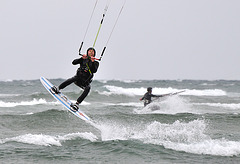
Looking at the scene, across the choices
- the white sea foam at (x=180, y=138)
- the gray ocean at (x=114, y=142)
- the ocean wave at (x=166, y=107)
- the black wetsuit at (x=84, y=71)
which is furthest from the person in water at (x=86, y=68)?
the ocean wave at (x=166, y=107)

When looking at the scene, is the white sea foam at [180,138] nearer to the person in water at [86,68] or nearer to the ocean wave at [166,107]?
the person in water at [86,68]

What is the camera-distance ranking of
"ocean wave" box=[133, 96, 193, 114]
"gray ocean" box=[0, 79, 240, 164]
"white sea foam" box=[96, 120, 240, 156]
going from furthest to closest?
"ocean wave" box=[133, 96, 193, 114], "white sea foam" box=[96, 120, 240, 156], "gray ocean" box=[0, 79, 240, 164]

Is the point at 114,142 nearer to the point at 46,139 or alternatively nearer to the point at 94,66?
the point at 46,139

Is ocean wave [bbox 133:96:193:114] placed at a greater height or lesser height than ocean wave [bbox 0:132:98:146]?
greater

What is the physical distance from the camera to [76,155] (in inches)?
363

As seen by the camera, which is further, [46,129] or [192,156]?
[46,129]

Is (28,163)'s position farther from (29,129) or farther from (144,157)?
(29,129)

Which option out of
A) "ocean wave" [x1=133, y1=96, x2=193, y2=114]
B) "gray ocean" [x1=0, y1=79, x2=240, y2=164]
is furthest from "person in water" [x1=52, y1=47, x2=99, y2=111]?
"ocean wave" [x1=133, y1=96, x2=193, y2=114]

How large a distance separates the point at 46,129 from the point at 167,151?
5.63 metres

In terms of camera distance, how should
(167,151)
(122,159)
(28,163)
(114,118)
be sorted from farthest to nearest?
(114,118) < (167,151) < (122,159) < (28,163)

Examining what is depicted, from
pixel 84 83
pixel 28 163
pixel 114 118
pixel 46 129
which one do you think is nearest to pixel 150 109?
pixel 114 118

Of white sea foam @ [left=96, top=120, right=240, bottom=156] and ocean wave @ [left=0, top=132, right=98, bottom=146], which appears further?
ocean wave @ [left=0, top=132, right=98, bottom=146]

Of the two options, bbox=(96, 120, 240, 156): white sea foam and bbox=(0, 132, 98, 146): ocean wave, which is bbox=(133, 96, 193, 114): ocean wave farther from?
bbox=(0, 132, 98, 146): ocean wave

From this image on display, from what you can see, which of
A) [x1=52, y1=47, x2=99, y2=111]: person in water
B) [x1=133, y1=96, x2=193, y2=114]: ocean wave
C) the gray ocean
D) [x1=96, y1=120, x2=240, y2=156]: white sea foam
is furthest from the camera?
[x1=133, y1=96, x2=193, y2=114]: ocean wave
